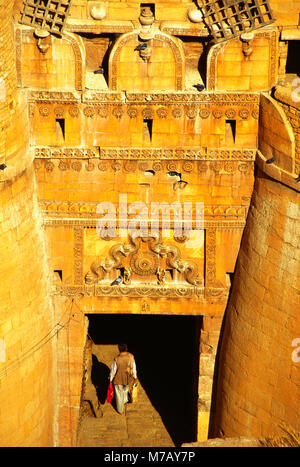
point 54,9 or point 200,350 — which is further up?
point 54,9

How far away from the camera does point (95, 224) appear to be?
15.3 m

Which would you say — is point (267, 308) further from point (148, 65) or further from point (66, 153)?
point (148, 65)

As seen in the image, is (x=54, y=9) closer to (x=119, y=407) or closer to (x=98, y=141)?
(x=98, y=141)

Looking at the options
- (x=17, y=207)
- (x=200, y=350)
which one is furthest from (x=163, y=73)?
(x=200, y=350)

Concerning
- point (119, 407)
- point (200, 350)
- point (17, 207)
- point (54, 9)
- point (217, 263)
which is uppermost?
point (54, 9)

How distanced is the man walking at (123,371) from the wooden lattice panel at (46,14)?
5.17m

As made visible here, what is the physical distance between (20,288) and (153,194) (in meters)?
2.44

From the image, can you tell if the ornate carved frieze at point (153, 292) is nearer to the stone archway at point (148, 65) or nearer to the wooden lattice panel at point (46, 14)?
the stone archway at point (148, 65)

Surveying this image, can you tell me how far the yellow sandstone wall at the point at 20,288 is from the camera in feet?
46.3

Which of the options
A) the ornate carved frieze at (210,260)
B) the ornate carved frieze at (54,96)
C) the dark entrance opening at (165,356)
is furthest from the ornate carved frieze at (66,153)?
the dark entrance opening at (165,356)

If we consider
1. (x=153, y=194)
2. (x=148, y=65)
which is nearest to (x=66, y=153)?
(x=153, y=194)

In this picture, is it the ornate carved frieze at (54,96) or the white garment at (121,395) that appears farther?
the white garment at (121,395)

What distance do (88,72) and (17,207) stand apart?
7.55 ft

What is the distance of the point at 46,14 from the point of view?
563 inches
